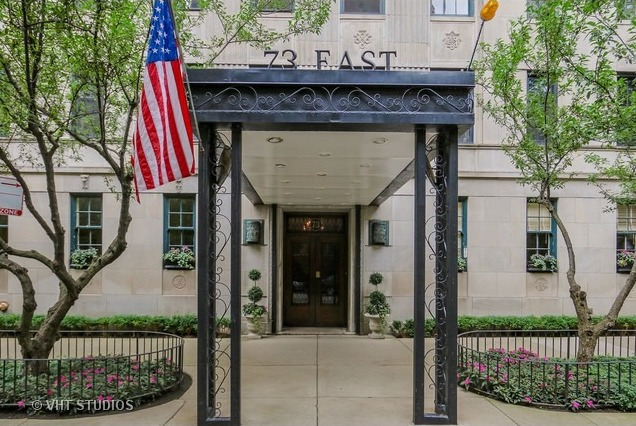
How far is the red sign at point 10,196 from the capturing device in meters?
6.79

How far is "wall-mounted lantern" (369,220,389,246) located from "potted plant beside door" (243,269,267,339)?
339 cm

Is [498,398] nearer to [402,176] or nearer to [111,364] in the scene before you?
[402,176]

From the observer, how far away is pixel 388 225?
12.4 m

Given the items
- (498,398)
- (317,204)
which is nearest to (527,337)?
(498,398)

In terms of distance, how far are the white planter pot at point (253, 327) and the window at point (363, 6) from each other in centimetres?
909

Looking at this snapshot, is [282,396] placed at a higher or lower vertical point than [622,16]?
lower

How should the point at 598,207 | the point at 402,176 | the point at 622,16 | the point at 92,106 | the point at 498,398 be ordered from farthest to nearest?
the point at 598,207 < the point at 92,106 < the point at 402,176 < the point at 622,16 < the point at 498,398

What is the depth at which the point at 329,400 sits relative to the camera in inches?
260

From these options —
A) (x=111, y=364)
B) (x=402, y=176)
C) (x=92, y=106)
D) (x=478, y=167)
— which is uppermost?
(x=92, y=106)

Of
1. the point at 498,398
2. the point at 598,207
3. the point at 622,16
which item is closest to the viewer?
the point at 498,398

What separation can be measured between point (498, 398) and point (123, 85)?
25.1 ft

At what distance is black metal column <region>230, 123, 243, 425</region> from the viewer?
5.39 m

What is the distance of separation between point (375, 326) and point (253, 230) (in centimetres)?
422

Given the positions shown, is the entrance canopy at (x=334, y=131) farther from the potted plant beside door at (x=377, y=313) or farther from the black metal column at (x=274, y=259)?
the black metal column at (x=274, y=259)
